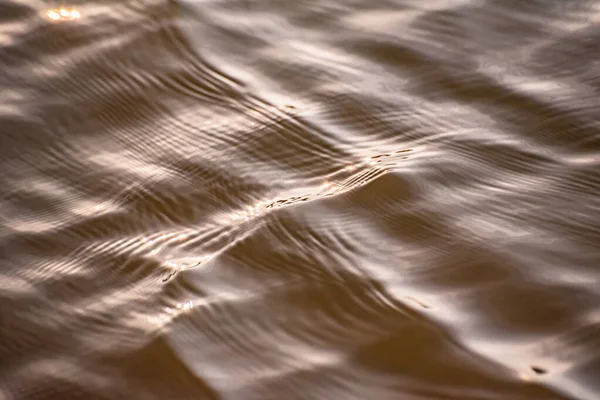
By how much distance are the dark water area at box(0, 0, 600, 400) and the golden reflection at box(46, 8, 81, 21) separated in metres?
0.01

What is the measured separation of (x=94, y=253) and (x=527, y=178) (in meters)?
0.97

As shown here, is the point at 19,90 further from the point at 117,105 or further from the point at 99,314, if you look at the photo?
the point at 99,314

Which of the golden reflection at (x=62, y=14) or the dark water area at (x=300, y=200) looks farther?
the golden reflection at (x=62, y=14)

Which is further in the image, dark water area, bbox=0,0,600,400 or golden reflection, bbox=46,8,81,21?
golden reflection, bbox=46,8,81,21

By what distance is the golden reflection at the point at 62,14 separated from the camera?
2437 mm

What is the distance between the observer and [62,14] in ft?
8.05

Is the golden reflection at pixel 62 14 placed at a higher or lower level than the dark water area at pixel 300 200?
higher

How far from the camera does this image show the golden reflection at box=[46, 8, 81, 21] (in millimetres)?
2437

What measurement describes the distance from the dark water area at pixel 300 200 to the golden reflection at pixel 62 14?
12mm

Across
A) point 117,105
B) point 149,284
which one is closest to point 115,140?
point 117,105

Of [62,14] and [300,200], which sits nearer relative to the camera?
[300,200]

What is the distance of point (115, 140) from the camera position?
202 cm

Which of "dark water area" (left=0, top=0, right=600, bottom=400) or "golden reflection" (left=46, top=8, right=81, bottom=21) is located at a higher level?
"golden reflection" (left=46, top=8, right=81, bottom=21)

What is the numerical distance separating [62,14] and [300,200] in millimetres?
1161
